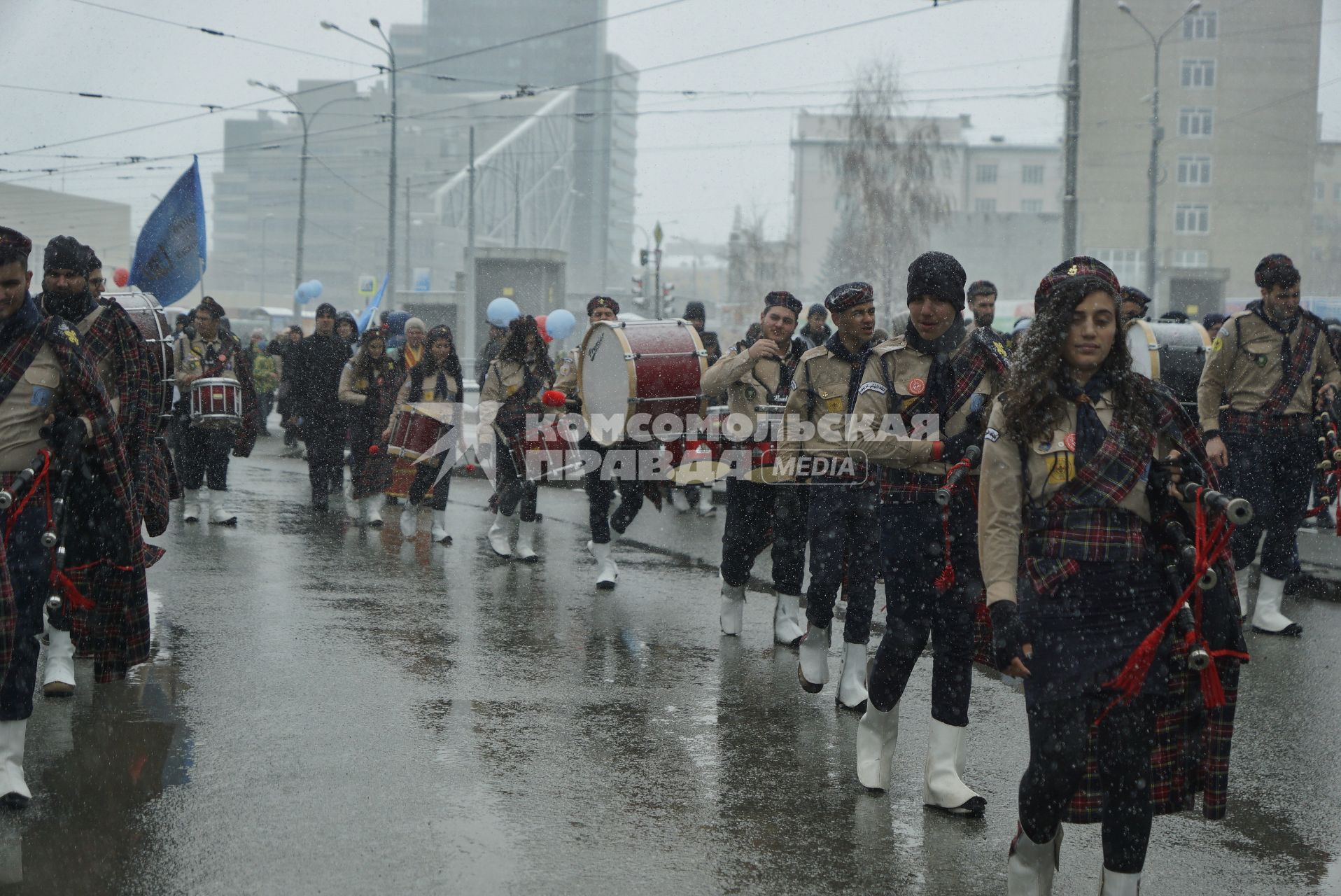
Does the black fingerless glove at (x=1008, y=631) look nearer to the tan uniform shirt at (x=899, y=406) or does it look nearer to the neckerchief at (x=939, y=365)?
the tan uniform shirt at (x=899, y=406)

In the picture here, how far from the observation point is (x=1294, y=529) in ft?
27.2

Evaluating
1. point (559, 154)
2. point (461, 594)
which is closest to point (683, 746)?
point (461, 594)

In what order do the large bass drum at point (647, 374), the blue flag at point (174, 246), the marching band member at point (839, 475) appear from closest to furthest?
the marching band member at point (839, 475) → the large bass drum at point (647, 374) → the blue flag at point (174, 246)

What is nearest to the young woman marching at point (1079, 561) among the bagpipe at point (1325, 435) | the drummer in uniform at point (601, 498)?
the bagpipe at point (1325, 435)

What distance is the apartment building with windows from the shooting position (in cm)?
6066

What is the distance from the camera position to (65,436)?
4.90 metres

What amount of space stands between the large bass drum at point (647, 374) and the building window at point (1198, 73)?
198ft

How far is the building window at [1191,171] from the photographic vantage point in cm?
6400

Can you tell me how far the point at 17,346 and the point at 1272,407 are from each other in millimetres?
6475

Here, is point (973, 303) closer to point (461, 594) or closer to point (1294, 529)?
point (1294, 529)

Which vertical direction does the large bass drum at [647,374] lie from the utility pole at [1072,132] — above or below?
below

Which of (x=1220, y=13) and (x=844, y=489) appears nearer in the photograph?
(x=844, y=489)

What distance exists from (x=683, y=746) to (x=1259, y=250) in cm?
6338

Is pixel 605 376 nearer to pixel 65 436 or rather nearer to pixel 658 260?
pixel 65 436
